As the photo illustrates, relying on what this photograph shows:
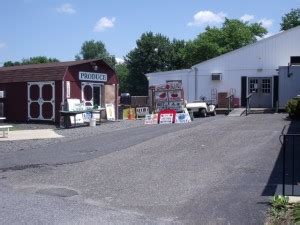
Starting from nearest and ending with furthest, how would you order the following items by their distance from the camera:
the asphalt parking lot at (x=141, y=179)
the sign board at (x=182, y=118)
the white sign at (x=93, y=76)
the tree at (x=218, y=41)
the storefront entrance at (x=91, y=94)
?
the asphalt parking lot at (x=141, y=179), the sign board at (x=182, y=118), the white sign at (x=93, y=76), the storefront entrance at (x=91, y=94), the tree at (x=218, y=41)

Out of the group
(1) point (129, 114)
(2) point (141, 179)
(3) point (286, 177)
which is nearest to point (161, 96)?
(1) point (129, 114)

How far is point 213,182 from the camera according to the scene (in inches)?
372

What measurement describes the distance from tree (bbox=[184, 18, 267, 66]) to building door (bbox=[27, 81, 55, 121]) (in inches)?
1445

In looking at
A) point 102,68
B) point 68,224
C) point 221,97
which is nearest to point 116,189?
point 68,224

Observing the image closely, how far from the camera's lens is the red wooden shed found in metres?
25.9

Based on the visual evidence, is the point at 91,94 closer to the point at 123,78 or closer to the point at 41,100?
the point at 41,100

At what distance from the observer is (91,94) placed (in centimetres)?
2786

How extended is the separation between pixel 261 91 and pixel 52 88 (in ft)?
44.5

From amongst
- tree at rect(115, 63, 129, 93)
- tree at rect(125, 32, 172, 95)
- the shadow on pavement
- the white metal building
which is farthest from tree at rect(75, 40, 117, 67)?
the shadow on pavement

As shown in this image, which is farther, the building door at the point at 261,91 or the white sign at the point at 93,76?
the building door at the point at 261,91

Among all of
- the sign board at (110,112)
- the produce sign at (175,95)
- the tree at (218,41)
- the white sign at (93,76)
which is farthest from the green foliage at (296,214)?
the tree at (218,41)

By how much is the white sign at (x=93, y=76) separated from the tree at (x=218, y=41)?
3385cm

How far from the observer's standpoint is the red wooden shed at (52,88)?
2588 centimetres

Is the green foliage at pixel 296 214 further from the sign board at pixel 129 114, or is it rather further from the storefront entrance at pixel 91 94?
the sign board at pixel 129 114
